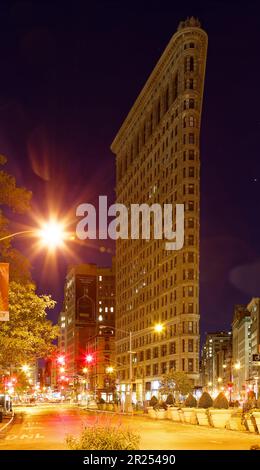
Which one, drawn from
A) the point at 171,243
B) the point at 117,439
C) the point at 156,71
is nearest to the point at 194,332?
the point at 171,243

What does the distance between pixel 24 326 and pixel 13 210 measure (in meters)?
4.93

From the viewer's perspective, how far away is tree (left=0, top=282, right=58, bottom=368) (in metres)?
27.6

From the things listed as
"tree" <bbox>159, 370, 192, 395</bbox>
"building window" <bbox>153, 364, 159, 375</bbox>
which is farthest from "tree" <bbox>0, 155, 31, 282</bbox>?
→ "building window" <bbox>153, 364, 159, 375</bbox>

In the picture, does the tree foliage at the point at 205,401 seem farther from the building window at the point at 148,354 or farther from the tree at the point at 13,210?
the building window at the point at 148,354

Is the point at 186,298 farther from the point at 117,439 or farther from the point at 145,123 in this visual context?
the point at 117,439

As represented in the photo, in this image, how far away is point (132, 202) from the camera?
6486 inches

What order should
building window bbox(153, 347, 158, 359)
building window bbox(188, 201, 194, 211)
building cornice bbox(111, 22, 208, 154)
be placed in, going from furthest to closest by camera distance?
building window bbox(153, 347, 158, 359), building cornice bbox(111, 22, 208, 154), building window bbox(188, 201, 194, 211)

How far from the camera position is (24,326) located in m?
28.5

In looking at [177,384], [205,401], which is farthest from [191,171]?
[205,401]

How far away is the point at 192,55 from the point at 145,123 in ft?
103

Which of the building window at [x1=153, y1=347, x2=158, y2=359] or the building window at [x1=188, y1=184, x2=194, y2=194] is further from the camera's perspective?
the building window at [x1=153, y1=347, x2=158, y2=359]
